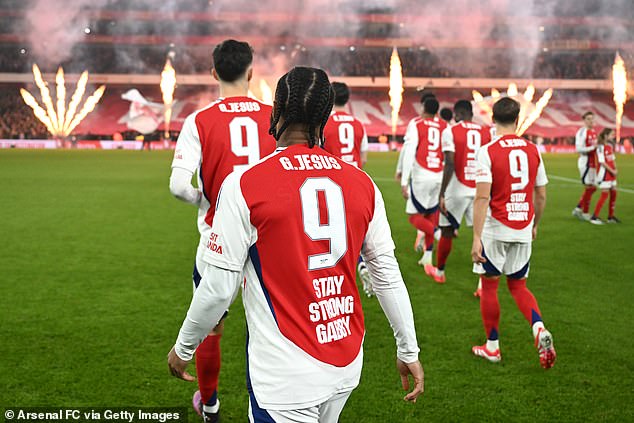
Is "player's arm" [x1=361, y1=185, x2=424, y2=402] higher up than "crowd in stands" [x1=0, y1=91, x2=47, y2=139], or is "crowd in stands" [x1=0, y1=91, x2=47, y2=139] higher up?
"player's arm" [x1=361, y1=185, x2=424, y2=402]

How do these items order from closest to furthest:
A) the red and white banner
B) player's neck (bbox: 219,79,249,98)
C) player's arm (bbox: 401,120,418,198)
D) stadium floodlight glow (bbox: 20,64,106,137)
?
player's neck (bbox: 219,79,249,98), player's arm (bbox: 401,120,418,198), stadium floodlight glow (bbox: 20,64,106,137), the red and white banner

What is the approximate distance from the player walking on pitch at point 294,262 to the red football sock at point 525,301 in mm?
3009

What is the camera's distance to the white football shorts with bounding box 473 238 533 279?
5080mm

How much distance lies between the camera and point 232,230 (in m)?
2.05

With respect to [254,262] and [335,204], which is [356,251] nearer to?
[335,204]

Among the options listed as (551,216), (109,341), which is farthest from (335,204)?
(551,216)

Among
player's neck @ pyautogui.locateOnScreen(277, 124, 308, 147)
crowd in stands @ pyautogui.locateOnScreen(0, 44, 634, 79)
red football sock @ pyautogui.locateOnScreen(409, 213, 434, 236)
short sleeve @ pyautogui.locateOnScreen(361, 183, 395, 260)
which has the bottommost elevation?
red football sock @ pyautogui.locateOnScreen(409, 213, 434, 236)

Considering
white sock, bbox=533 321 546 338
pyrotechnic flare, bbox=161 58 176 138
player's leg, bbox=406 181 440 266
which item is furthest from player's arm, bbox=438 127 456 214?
pyrotechnic flare, bbox=161 58 176 138

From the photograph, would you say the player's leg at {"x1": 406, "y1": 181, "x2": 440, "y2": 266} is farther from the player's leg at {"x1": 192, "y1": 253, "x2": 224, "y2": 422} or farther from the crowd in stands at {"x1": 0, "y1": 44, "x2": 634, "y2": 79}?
the crowd in stands at {"x1": 0, "y1": 44, "x2": 634, "y2": 79}

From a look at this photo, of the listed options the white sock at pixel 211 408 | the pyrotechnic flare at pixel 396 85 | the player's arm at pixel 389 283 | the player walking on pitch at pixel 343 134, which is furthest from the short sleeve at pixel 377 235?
the pyrotechnic flare at pixel 396 85

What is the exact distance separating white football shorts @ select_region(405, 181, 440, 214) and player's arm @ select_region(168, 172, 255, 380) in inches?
266

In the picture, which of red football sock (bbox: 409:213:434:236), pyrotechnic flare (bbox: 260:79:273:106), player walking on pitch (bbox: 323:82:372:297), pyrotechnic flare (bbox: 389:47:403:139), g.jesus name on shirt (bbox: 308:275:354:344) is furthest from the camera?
pyrotechnic flare (bbox: 389:47:403:139)

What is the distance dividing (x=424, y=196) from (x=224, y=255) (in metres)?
6.91

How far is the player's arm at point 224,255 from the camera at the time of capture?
6.70 feet
